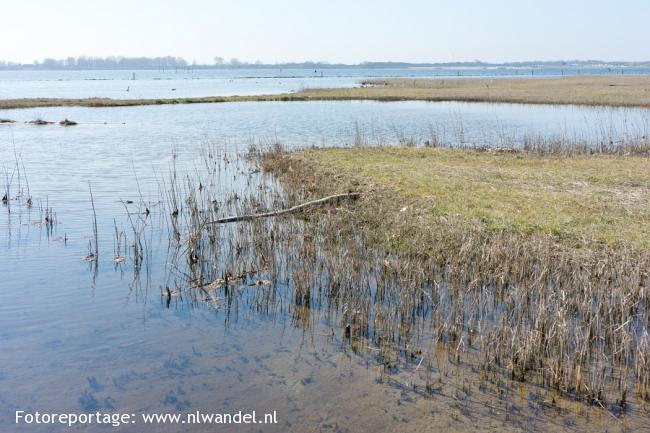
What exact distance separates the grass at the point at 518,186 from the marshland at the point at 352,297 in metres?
0.10

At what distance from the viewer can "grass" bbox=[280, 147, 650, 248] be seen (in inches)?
522

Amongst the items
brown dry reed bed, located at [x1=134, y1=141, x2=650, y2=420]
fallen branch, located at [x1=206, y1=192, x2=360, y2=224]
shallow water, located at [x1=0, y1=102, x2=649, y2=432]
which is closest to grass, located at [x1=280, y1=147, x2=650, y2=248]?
brown dry reed bed, located at [x1=134, y1=141, x2=650, y2=420]

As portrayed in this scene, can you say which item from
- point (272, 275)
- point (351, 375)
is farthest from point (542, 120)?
point (351, 375)

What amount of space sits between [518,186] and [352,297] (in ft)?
29.0

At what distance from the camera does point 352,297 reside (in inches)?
423

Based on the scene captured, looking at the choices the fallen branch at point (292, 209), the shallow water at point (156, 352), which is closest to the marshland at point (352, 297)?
A: the shallow water at point (156, 352)

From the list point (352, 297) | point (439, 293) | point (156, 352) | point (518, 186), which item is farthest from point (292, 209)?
point (156, 352)

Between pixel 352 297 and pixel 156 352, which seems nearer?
pixel 156 352

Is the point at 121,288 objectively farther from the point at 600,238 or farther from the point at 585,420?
the point at 600,238

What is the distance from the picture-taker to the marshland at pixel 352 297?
7.93m

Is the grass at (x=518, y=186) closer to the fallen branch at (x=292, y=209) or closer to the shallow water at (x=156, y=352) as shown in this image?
the fallen branch at (x=292, y=209)

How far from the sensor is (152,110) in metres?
55.9

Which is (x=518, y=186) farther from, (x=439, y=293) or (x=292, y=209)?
(x=439, y=293)

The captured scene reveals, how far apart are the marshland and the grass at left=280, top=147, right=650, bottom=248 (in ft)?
0.32
